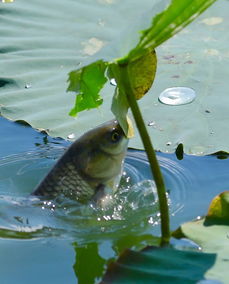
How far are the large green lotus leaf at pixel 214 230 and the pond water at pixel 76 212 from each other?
41 cm

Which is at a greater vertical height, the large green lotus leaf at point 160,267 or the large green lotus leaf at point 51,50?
the large green lotus leaf at point 51,50

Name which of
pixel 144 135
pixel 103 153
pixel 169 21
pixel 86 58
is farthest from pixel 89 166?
pixel 169 21

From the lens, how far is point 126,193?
2.47 metres

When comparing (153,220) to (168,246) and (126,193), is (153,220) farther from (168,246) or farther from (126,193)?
(168,246)

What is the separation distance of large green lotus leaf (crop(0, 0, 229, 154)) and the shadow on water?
12 cm

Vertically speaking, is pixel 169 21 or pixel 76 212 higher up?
pixel 169 21

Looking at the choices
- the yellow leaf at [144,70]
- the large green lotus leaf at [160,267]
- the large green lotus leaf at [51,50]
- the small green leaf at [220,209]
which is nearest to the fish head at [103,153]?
the large green lotus leaf at [51,50]

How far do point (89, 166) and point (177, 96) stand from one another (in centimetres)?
58

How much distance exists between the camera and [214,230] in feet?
5.33

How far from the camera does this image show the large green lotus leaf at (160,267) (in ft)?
4.67

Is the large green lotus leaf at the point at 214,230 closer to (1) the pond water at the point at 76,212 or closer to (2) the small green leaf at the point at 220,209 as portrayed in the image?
(2) the small green leaf at the point at 220,209

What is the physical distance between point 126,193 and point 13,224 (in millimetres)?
415

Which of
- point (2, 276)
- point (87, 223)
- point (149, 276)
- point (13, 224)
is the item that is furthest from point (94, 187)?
point (149, 276)

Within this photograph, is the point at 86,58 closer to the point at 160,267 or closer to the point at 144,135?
the point at 144,135
